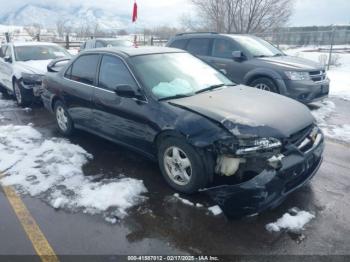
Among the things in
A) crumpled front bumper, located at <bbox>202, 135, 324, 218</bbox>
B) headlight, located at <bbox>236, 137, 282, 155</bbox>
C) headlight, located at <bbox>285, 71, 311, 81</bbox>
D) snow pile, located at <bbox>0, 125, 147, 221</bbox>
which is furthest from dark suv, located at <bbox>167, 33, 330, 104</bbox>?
crumpled front bumper, located at <bbox>202, 135, 324, 218</bbox>

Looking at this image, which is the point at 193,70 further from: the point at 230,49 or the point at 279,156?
the point at 230,49

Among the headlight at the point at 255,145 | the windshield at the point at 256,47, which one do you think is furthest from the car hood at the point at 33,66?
the headlight at the point at 255,145

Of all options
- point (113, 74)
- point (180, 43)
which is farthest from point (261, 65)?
point (113, 74)

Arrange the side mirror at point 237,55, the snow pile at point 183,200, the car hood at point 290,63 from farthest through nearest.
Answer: the side mirror at point 237,55
the car hood at point 290,63
the snow pile at point 183,200

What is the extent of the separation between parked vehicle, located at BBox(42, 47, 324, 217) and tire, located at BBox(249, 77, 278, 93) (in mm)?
2764

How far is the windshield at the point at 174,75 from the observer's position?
4340 mm

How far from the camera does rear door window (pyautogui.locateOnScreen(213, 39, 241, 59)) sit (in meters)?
8.38

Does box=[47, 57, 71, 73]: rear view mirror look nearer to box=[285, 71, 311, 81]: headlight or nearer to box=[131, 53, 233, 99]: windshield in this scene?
box=[131, 53, 233, 99]: windshield

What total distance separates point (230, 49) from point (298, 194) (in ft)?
17.3

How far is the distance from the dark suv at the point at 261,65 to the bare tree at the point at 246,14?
12297mm

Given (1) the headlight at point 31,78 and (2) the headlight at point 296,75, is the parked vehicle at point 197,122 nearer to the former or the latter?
(2) the headlight at point 296,75

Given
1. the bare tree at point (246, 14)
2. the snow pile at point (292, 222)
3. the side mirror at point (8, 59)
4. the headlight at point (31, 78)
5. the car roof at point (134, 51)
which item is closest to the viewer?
the snow pile at point (292, 222)

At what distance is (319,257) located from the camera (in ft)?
9.55

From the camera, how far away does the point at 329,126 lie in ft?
21.9
